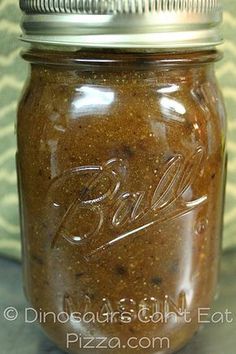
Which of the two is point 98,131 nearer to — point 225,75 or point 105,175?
point 105,175

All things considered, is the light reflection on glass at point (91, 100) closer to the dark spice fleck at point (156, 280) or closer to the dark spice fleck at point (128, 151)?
the dark spice fleck at point (128, 151)

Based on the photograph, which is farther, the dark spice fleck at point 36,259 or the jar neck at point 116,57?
the dark spice fleck at point 36,259

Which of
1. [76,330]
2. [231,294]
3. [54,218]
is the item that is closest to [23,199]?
[54,218]

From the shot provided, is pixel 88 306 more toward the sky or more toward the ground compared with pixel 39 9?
more toward the ground

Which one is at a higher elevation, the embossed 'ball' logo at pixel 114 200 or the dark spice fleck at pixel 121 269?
the embossed 'ball' logo at pixel 114 200

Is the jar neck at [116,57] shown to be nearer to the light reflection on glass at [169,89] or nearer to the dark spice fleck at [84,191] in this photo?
the light reflection on glass at [169,89]

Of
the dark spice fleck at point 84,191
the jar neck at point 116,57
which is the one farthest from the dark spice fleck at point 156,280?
the jar neck at point 116,57

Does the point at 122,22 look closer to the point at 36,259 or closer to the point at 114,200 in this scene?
the point at 114,200

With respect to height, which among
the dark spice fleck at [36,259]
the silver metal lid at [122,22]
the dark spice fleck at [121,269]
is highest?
the silver metal lid at [122,22]
